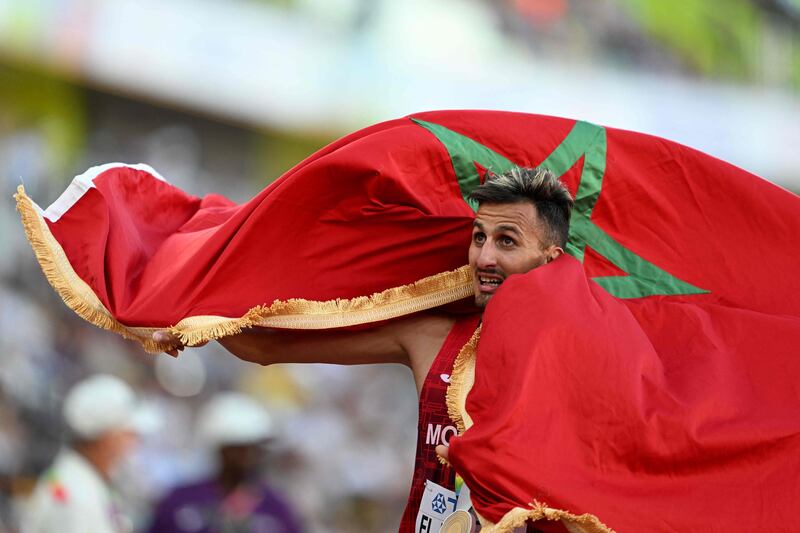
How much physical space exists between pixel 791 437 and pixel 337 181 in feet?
4.34

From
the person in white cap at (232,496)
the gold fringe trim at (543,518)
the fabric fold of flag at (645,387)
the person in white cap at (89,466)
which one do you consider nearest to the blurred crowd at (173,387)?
the person in white cap at (232,496)

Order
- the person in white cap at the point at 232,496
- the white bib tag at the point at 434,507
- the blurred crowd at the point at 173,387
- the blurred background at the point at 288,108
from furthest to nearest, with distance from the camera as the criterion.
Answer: the blurred background at the point at 288,108
the blurred crowd at the point at 173,387
the person in white cap at the point at 232,496
the white bib tag at the point at 434,507

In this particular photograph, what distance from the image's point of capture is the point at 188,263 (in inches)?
123

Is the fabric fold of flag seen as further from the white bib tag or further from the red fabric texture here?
the white bib tag

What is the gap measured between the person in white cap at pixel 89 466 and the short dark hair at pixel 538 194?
2.12m

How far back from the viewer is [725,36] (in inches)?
348

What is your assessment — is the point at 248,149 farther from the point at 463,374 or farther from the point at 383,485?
the point at 463,374

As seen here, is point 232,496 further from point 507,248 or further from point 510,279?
point 510,279

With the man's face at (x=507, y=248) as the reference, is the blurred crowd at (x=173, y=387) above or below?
below

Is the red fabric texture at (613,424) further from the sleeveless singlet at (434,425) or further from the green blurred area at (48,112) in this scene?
the green blurred area at (48,112)

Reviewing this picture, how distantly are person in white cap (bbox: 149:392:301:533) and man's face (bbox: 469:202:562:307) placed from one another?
2.08 meters

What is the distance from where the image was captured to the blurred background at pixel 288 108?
603 cm

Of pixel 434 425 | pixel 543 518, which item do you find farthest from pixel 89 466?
pixel 543 518

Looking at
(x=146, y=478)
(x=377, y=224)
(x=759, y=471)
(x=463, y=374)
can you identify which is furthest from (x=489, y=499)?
(x=146, y=478)
